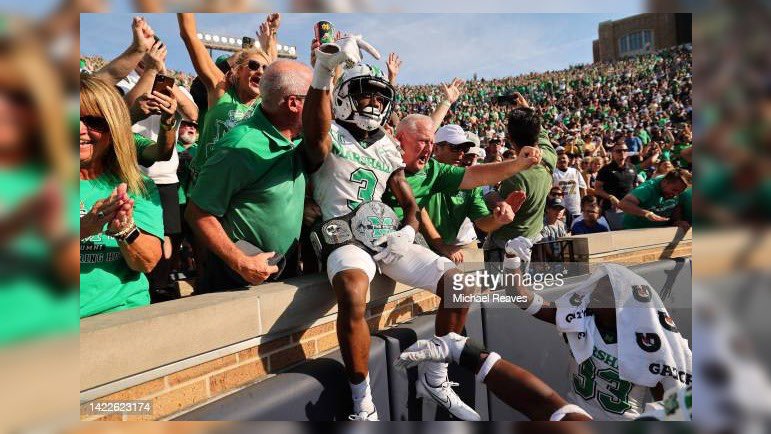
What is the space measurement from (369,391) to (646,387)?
1.16m

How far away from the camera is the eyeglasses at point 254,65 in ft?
8.45

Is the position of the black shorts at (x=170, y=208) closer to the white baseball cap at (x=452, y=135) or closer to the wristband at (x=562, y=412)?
the white baseball cap at (x=452, y=135)

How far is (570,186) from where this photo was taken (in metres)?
2.94

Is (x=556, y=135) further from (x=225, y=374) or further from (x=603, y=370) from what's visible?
(x=225, y=374)

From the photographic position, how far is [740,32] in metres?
1.66

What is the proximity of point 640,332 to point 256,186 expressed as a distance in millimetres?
1631

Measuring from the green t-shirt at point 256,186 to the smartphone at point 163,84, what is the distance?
32 cm

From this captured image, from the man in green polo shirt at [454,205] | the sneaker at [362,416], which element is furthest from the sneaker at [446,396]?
the man in green polo shirt at [454,205]

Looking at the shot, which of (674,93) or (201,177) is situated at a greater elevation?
(674,93)

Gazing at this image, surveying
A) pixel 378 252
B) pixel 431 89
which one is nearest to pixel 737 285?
pixel 378 252

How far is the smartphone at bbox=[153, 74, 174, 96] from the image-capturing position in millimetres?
2121

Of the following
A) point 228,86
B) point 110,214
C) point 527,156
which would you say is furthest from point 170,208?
point 527,156

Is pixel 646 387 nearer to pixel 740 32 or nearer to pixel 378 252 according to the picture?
pixel 378 252

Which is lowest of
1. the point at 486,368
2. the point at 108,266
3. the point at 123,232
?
the point at 486,368
